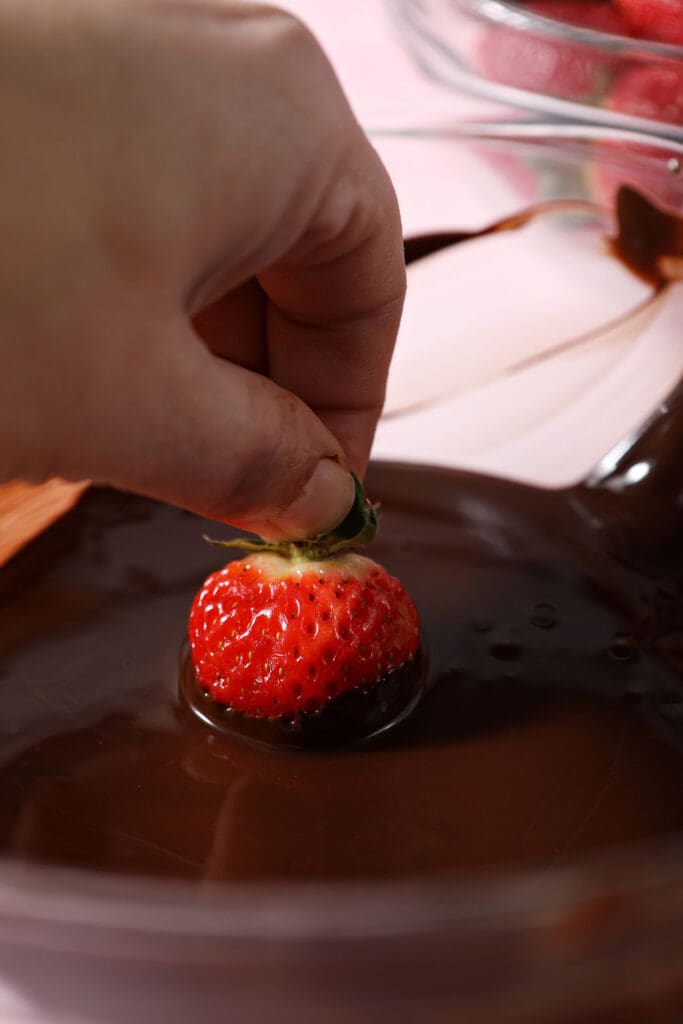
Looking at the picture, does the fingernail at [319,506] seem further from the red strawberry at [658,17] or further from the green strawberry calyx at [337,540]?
the red strawberry at [658,17]

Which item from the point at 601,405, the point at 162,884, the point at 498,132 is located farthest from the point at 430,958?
the point at 498,132

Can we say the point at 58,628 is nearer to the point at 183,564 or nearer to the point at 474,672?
the point at 183,564

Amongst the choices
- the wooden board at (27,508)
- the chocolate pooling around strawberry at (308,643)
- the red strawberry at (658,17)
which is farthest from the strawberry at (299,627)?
the red strawberry at (658,17)

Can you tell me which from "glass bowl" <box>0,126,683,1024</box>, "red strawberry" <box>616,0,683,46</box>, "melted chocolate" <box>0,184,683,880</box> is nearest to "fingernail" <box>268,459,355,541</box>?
"melted chocolate" <box>0,184,683,880</box>

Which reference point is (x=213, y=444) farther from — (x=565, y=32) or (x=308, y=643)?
(x=565, y=32)

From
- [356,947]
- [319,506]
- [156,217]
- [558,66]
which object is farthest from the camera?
[558,66]

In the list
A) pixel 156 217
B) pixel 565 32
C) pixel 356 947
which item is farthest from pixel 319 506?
pixel 565 32

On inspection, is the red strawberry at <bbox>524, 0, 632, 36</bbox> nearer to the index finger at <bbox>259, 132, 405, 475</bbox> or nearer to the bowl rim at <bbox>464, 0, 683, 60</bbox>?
the bowl rim at <bbox>464, 0, 683, 60</bbox>
